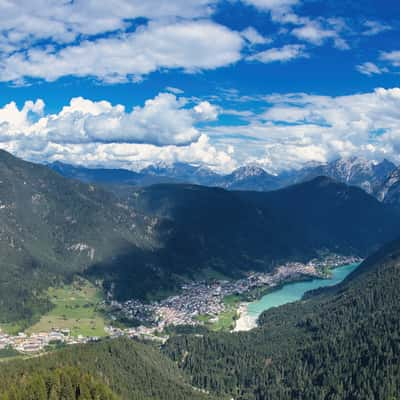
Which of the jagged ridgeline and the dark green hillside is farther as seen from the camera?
the jagged ridgeline

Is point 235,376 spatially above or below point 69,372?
below

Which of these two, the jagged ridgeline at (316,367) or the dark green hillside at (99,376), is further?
the jagged ridgeline at (316,367)

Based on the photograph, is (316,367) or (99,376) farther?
(316,367)

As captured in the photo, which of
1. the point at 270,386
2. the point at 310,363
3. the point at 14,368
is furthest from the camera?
the point at 310,363

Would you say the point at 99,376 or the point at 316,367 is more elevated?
the point at 99,376

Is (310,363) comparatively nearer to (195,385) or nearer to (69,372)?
(195,385)


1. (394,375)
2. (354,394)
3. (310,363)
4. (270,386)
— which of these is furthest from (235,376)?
(394,375)

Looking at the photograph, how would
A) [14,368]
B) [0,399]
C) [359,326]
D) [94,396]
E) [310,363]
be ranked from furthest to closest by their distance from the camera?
[359,326]
[310,363]
[14,368]
[94,396]
[0,399]

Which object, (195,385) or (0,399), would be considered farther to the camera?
(195,385)
